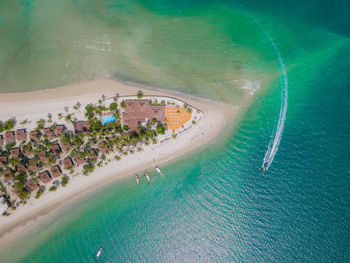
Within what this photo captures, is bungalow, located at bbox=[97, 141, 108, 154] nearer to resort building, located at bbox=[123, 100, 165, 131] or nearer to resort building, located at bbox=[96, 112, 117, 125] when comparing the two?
resort building, located at bbox=[96, 112, 117, 125]

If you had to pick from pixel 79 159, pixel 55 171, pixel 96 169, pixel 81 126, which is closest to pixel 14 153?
pixel 55 171

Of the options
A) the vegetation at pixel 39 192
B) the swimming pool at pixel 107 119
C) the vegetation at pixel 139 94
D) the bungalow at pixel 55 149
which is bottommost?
the vegetation at pixel 39 192

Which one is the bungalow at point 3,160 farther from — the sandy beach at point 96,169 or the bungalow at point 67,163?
the bungalow at point 67,163

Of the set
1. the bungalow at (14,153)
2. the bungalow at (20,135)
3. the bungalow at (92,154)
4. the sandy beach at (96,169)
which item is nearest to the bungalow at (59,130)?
the sandy beach at (96,169)

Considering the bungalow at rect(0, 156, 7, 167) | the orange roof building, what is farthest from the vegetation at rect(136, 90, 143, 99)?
the bungalow at rect(0, 156, 7, 167)

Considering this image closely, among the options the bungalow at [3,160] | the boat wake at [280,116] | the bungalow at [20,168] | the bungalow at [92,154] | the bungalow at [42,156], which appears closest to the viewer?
the bungalow at [3,160]

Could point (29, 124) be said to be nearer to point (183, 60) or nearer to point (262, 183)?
point (183, 60)
